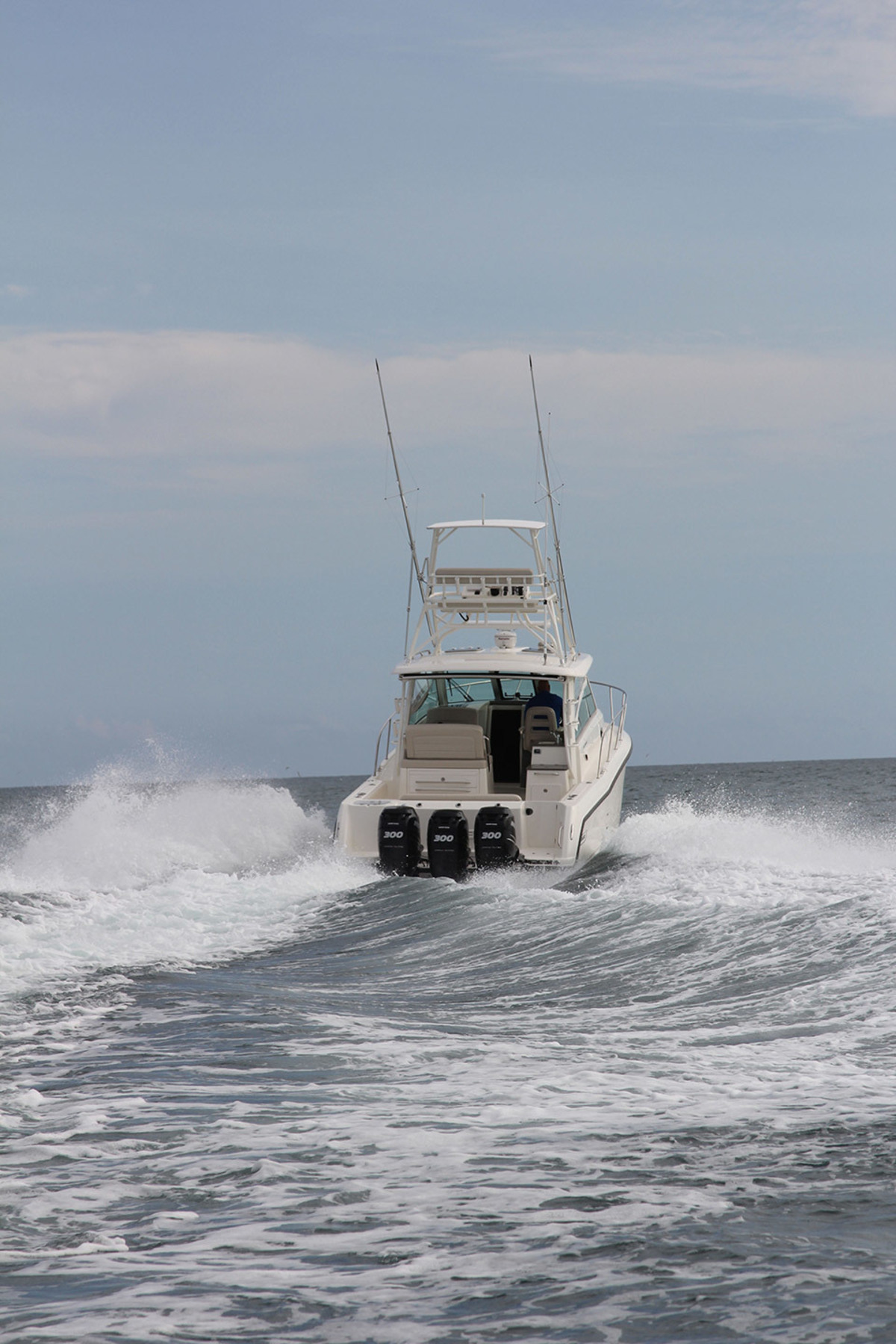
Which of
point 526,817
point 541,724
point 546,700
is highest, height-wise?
point 546,700

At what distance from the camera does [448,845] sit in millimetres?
10719

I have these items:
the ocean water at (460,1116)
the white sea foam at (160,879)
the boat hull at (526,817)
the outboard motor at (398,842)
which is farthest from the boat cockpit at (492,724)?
the ocean water at (460,1116)

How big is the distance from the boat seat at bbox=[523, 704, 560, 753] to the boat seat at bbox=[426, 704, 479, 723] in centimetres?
55

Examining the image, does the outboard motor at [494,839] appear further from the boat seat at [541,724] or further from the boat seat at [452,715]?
the boat seat at [452,715]

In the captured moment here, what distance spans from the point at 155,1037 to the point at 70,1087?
2.71 feet

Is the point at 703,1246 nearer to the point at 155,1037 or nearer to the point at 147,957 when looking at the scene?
the point at 155,1037

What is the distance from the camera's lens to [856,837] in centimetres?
1395

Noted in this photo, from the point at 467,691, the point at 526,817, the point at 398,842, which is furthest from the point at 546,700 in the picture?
the point at 398,842

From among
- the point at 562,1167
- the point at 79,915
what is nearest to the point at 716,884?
the point at 79,915

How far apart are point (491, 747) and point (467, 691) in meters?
0.65

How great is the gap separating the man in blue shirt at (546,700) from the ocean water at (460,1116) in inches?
108

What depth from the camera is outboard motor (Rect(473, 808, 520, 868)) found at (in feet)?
35.3

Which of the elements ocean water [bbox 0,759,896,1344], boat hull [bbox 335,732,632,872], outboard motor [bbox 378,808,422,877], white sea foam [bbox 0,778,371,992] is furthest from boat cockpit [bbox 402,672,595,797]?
ocean water [bbox 0,759,896,1344]

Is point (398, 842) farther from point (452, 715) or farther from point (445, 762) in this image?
point (452, 715)
